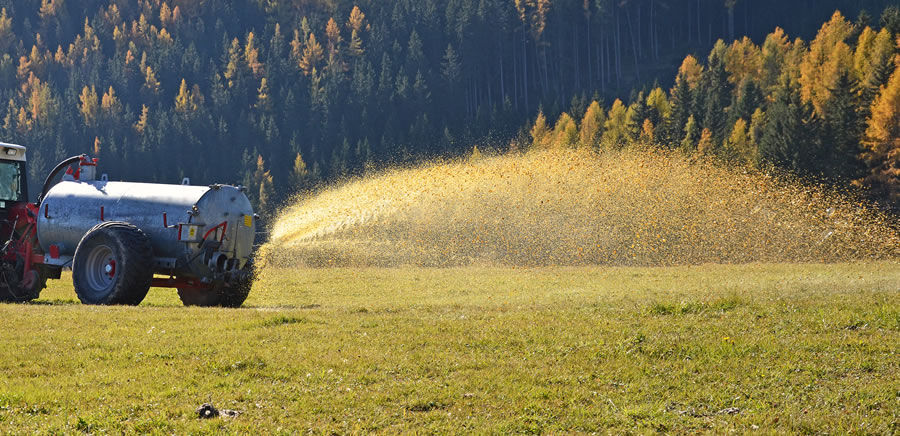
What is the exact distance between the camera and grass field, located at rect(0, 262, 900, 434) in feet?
35.8

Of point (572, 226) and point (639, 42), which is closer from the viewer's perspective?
point (572, 226)

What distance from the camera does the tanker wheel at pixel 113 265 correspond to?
22656 millimetres

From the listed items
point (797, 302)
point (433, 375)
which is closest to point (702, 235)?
point (797, 302)

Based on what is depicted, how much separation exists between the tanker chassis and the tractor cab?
306 millimetres

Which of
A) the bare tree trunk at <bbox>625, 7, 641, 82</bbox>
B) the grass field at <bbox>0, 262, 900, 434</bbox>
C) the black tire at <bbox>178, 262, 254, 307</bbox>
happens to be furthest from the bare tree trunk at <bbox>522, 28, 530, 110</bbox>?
the grass field at <bbox>0, 262, 900, 434</bbox>

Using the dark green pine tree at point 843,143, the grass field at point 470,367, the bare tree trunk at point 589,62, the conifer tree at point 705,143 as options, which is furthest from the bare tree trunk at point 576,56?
the grass field at point 470,367

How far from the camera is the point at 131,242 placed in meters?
22.8

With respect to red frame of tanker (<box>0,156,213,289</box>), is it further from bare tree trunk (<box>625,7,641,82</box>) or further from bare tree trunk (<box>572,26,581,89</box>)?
bare tree trunk (<box>625,7,641,82</box>)

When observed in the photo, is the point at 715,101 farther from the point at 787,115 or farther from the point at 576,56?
the point at 576,56

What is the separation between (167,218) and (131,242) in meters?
1.36

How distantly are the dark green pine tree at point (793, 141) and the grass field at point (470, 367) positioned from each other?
169 ft

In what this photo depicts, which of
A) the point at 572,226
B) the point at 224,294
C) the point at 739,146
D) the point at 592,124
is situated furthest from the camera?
the point at 592,124

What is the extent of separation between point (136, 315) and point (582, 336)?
10.3 m

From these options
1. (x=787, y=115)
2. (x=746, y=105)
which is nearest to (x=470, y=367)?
(x=787, y=115)
